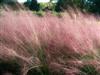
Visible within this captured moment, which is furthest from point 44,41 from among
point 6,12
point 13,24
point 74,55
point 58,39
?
point 6,12

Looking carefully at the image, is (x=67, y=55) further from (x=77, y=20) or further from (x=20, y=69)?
(x=77, y=20)

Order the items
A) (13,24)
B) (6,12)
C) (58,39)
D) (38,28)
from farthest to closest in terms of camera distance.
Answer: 1. (6,12)
2. (13,24)
3. (38,28)
4. (58,39)

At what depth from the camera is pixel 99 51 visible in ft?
18.2

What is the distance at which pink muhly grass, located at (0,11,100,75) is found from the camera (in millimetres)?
5547

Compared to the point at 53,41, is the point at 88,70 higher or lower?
lower

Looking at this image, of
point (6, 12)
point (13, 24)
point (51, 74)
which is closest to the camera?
point (51, 74)

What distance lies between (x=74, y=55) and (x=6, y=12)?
8.55 feet

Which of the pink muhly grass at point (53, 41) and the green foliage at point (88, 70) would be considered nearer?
the green foliage at point (88, 70)

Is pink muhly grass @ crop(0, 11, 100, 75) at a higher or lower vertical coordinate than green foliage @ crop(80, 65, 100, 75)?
higher

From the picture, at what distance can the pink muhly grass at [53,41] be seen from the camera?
555 centimetres

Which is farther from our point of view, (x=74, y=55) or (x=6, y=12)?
(x=6, y=12)

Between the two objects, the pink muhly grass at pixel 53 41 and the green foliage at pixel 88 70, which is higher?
the pink muhly grass at pixel 53 41

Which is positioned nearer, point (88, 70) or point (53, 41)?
point (88, 70)

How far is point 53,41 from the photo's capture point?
5.86m
